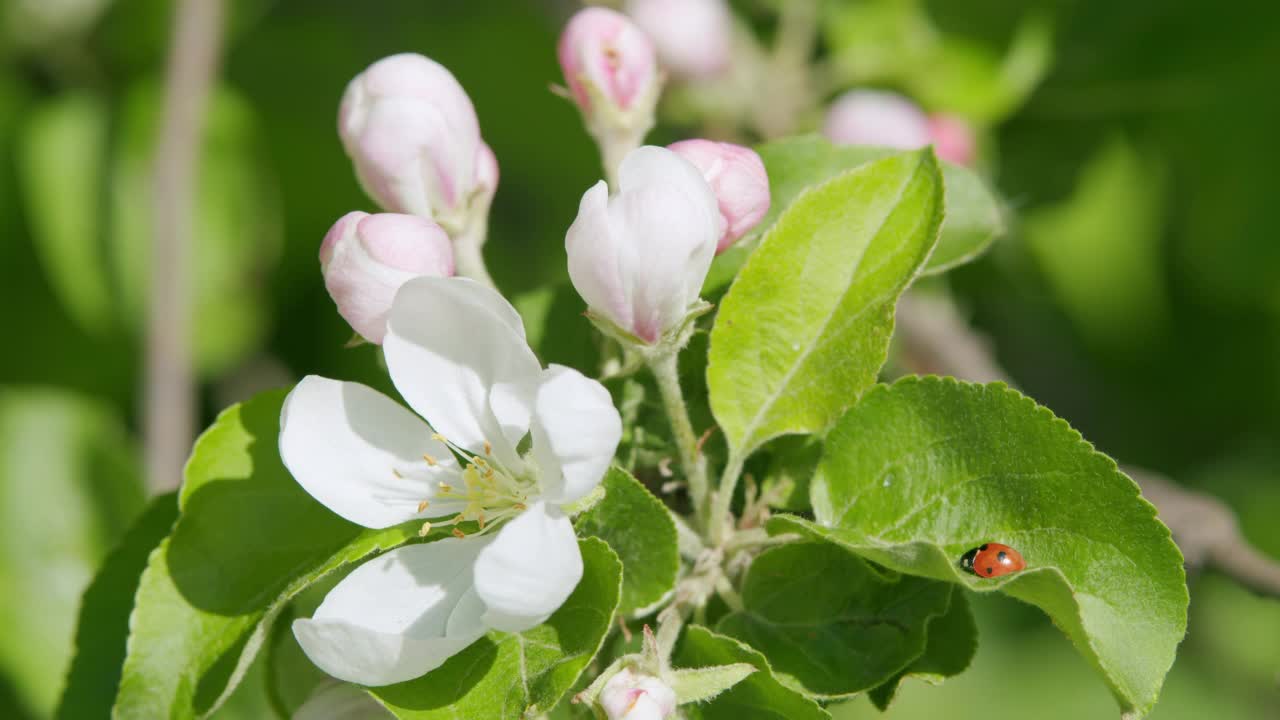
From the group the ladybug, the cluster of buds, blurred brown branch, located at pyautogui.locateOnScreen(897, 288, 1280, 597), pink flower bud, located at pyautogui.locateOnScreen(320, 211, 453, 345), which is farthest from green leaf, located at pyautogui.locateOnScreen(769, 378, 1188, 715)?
the cluster of buds

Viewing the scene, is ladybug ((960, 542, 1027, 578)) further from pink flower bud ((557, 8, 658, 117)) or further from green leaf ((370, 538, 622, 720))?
pink flower bud ((557, 8, 658, 117))

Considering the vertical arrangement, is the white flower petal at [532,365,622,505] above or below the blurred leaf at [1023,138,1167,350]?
above

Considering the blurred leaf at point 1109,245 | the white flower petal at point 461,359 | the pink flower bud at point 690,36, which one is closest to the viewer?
the white flower petal at point 461,359

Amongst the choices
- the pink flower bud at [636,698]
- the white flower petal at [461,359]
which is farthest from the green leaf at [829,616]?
the white flower petal at [461,359]

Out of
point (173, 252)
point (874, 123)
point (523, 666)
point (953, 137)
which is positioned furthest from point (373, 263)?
point (953, 137)

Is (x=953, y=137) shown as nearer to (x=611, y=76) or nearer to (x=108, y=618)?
(x=611, y=76)

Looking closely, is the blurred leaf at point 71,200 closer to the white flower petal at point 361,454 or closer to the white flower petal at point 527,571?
the white flower petal at point 361,454
